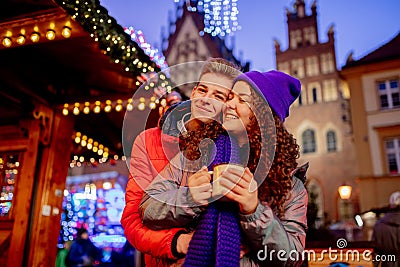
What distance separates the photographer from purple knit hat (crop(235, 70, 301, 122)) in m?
1.35

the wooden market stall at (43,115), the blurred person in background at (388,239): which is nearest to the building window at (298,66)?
the wooden market stall at (43,115)

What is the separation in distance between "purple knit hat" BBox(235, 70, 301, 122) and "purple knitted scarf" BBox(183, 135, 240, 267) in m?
0.44

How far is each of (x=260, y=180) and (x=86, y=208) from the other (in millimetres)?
13834

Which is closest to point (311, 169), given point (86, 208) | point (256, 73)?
point (86, 208)

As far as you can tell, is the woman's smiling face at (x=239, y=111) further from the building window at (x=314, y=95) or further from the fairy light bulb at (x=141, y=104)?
the building window at (x=314, y=95)

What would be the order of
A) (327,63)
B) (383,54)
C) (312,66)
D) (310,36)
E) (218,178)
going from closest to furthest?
(218,178) < (383,54) < (327,63) < (312,66) < (310,36)

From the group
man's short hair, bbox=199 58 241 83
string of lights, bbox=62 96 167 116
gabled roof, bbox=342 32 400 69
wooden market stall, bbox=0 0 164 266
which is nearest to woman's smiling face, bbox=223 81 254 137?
man's short hair, bbox=199 58 241 83

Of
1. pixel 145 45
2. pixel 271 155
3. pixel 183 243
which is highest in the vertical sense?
pixel 145 45

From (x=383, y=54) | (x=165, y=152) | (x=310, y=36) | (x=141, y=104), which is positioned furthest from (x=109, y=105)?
(x=310, y=36)

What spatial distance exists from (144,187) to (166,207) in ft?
0.70

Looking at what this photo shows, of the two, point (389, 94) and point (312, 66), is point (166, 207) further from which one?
point (312, 66)

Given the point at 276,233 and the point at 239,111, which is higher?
the point at 239,111

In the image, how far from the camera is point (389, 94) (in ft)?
59.1

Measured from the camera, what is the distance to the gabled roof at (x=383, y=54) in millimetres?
17906
